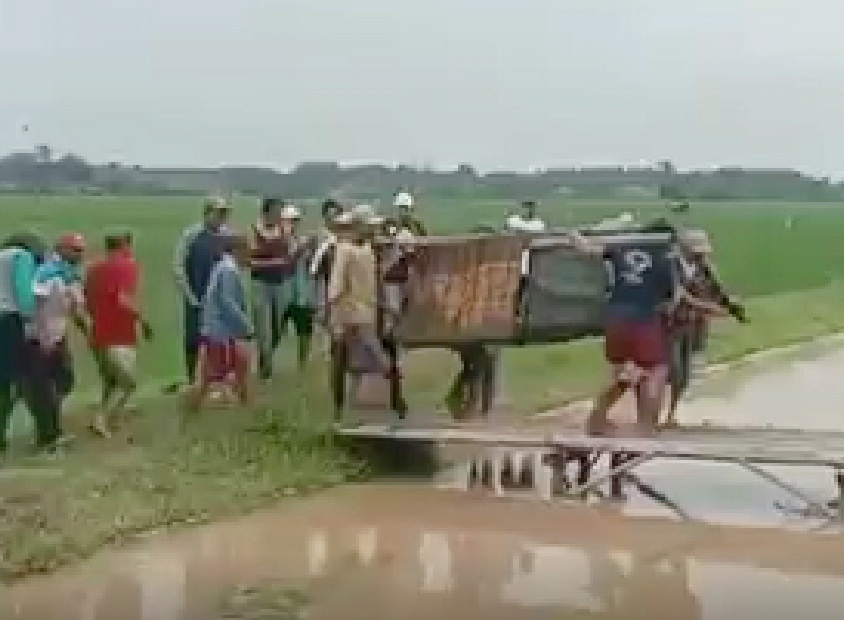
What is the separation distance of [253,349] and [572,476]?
2.89 metres

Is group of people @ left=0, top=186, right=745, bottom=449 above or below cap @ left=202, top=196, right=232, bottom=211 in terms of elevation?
below

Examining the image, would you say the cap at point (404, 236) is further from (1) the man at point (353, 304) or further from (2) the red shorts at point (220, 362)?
(2) the red shorts at point (220, 362)

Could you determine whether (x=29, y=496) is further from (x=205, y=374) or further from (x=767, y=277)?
(x=767, y=277)

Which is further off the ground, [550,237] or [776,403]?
[550,237]

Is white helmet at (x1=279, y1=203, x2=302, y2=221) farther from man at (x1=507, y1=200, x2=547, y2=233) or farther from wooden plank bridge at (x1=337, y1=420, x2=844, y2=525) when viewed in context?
wooden plank bridge at (x1=337, y1=420, x2=844, y2=525)

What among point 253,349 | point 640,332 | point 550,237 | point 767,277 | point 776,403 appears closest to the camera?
point 640,332

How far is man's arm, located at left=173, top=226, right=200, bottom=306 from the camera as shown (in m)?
12.6

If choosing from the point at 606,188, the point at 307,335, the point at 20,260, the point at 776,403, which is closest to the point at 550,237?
the point at 307,335

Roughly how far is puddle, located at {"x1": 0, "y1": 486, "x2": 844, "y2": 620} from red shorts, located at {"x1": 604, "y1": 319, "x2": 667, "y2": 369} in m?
1.07

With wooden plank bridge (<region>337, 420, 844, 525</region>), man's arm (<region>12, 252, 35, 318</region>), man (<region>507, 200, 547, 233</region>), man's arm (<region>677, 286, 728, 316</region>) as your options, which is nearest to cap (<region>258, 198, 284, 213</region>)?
man (<region>507, 200, 547, 233</region>)

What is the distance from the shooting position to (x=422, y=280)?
41.0 feet

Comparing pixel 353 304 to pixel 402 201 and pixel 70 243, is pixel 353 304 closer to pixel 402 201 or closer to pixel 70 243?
pixel 402 201

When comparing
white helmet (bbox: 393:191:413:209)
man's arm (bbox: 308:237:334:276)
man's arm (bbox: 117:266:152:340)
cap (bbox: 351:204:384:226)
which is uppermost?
white helmet (bbox: 393:191:413:209)

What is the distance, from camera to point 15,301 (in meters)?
11.2
